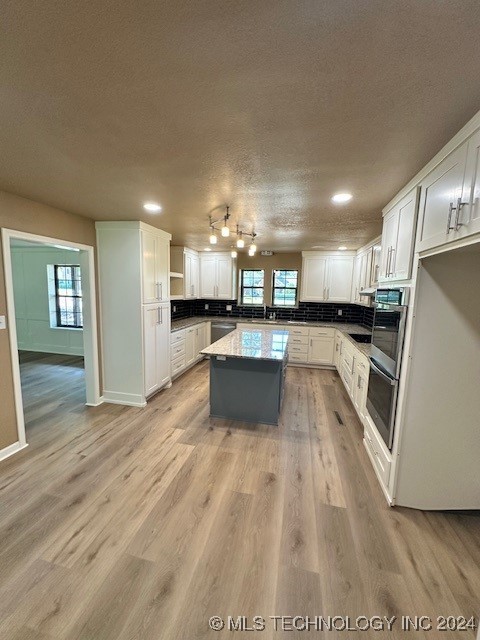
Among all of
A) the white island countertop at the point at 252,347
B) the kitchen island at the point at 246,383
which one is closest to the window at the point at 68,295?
the white island countertop at the point at 252,347

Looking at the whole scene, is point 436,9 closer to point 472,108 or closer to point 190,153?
point 472,108

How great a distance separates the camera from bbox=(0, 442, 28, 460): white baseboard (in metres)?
2.50

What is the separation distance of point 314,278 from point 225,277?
6.17ft

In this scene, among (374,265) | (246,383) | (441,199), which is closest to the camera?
(441,199)

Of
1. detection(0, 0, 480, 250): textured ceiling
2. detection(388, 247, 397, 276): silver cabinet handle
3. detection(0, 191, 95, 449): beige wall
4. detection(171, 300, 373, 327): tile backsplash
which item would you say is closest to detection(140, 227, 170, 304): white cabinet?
detection(0, 191, 95, 449): beige wall

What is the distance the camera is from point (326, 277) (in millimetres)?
5484

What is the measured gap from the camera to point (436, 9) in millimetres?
757

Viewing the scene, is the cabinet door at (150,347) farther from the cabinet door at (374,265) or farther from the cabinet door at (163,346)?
the cabinet door at (374,265)

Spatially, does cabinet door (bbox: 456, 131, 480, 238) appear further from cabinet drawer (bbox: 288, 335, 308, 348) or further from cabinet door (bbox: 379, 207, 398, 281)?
cabinet drawer (bbox: 288, 335, 308, 348)

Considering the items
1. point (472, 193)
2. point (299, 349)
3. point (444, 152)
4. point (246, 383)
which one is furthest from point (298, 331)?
point (472, 193)

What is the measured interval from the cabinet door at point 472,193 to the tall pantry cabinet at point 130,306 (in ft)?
10.3

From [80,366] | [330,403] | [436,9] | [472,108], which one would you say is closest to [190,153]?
[436,9]

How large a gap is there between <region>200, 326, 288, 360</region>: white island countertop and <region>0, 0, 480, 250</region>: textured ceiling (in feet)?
5.55

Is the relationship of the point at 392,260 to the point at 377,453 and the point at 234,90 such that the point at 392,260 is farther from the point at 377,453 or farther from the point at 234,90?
the point at 234,90
